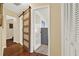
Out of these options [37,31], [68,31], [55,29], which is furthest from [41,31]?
[68,31]

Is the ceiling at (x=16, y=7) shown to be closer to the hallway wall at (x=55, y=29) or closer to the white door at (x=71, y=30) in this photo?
the hallway wall at (x=55, y=29)

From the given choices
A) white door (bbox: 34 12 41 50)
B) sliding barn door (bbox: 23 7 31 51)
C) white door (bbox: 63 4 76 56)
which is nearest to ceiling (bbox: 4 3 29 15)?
sliding barn door (bbox: 23 7 31 51)

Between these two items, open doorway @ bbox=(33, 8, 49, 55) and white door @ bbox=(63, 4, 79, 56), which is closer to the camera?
white door @ bbox=(63, 4, 79, 56)

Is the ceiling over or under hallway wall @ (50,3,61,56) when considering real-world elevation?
over

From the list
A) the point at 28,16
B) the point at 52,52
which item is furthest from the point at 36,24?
the point at 52,52

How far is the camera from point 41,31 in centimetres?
126

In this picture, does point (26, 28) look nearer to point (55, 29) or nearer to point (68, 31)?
point (55, 29)

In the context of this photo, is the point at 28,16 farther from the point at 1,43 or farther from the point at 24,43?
the point at 1,43

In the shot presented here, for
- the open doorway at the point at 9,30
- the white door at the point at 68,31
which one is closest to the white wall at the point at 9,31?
the open doorway at the point at 9,30

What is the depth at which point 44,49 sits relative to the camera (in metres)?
1.24

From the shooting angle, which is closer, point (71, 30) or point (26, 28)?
point (71, 30)

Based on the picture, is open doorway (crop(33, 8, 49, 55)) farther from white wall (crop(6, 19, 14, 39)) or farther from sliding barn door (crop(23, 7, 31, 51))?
white wall (crop(6, 19, 14, 39))

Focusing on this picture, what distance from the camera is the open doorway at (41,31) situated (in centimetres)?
123

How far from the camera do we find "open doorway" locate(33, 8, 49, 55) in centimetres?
123
